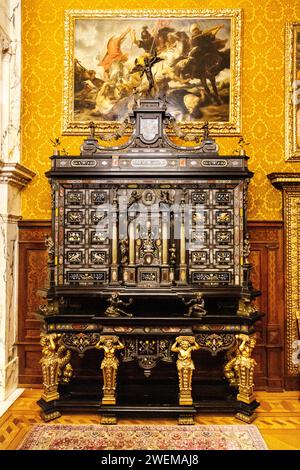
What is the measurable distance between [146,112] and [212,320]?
302cm

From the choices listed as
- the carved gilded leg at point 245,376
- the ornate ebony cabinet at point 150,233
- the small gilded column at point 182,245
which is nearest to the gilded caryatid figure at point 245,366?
the carved gilded leg at point 245,376

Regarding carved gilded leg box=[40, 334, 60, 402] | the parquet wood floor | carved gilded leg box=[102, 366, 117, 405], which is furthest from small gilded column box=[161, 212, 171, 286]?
the parquet wood floor

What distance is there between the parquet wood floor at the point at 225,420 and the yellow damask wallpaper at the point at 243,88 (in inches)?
107

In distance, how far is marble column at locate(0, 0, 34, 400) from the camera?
221 inches

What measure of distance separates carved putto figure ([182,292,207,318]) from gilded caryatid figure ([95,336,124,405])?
0.97 meters

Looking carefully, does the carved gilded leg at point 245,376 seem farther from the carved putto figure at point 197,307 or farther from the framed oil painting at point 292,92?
the framed oil painting at point 292,92

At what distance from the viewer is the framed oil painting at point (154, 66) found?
6211mm

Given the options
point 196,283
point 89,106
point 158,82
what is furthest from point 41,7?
point 196,283

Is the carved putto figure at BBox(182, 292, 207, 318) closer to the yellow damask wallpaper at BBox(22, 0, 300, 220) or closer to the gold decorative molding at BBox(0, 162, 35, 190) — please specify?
the yellow damask wallpaper at BBox(22, 0, 300, 220)

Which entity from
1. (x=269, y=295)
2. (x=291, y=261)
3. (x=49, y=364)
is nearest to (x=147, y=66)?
(x=291, y=261)

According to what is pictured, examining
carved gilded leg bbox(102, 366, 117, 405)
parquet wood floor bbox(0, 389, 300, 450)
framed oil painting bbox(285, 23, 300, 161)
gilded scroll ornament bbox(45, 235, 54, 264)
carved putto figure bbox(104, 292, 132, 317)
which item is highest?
framed oil painting bbox(285, 23, 300, 161)

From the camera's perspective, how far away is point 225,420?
490cm

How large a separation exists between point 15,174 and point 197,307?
317 cm
